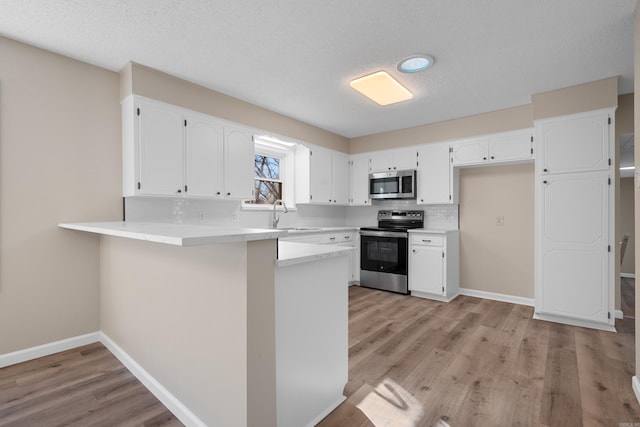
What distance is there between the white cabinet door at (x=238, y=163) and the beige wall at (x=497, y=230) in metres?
2.97

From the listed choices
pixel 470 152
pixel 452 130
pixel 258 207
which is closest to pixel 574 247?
pixel 470 152

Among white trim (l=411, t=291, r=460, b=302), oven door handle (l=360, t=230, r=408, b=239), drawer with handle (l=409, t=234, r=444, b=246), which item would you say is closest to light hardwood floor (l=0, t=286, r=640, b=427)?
white trim (l=411, t=291, r=460, b=302)

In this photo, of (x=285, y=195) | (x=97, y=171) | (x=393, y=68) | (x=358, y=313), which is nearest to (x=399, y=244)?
(x=358, y=313)

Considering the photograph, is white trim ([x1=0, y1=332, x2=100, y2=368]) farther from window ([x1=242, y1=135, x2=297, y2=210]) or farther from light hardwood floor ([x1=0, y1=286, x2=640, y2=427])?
window ([x1=242, y1=135, x2=297, y2=210])

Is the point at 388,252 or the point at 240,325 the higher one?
the point at 240,325

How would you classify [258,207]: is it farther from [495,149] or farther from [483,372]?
[495,149]

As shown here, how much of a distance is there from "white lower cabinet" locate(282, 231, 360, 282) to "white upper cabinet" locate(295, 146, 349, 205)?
581 mm

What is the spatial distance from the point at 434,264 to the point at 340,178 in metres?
2.02

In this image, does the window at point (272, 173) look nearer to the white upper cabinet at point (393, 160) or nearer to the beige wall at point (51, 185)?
the white upper cabinet at point (393, 160)

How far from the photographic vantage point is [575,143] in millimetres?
3061

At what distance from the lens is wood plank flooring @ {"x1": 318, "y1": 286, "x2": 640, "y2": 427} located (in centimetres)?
169

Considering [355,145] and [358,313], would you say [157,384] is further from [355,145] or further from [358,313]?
[355,145]

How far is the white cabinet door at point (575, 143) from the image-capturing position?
294cm

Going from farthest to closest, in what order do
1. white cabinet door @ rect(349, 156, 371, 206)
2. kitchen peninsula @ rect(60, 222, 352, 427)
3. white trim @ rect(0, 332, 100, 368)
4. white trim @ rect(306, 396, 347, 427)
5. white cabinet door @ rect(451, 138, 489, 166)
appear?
white cabinet door @ rect(349, 156, 371, 206)
white cabinet door @ rect(451, 138, 489, 166)
white trim @ rect(0, 332, 100, 368)
white trim @ rect(306, 396, 347, 427)
kitchen peninsula @ rect(60, 222, 352, 427)
